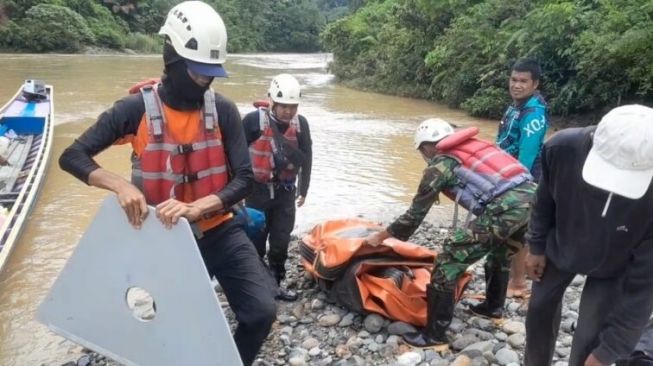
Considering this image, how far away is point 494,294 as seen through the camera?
4301 mm

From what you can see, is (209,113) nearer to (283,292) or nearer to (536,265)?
(536,265)

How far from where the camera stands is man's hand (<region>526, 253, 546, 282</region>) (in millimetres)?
2812

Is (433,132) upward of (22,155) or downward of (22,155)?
upward

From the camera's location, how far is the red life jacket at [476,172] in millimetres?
3711

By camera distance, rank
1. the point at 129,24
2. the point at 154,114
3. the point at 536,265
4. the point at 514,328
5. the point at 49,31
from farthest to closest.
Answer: the point at 129,24 < the point at 49,31 < the point at 514,328 < the point at 536,265 < the point at 154,114

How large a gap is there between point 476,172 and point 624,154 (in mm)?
1614

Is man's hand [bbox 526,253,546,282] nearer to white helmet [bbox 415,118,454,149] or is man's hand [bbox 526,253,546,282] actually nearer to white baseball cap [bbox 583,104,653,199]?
white baseball cap [bbox 583,104,653,199]

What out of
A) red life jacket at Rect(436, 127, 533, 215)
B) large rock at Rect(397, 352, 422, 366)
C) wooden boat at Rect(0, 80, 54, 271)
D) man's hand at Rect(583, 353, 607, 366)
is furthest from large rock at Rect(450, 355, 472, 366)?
wooden boat at Rect(0, 80, 54, 271)

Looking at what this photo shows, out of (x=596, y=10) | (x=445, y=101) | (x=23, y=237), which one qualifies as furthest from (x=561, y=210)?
(x=445, y=101)

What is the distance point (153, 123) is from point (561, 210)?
189 centimetres

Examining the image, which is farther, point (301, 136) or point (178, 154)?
point (301, 136)

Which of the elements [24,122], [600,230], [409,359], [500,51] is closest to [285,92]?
[409,359]

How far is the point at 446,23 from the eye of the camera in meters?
21.9

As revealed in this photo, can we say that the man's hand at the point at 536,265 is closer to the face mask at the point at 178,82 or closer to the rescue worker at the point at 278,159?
the face mask at the point at 178,82
